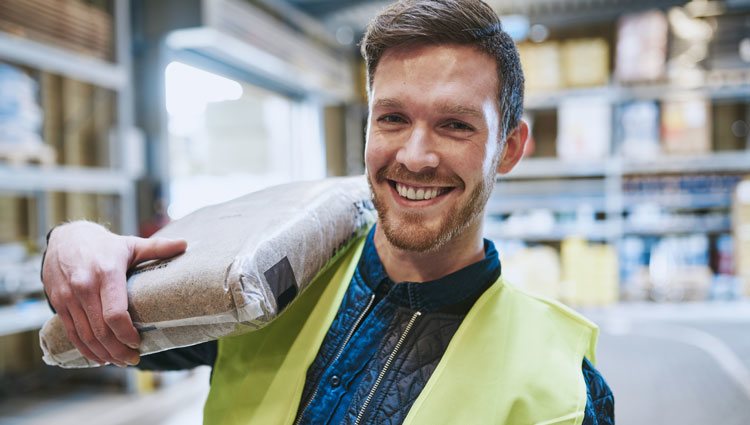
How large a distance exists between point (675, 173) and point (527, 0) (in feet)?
7.20

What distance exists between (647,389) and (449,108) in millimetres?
3093

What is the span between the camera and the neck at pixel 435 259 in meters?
1.15

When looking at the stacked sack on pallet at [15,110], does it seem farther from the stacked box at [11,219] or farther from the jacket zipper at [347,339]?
the jacket zipper at [347,339]

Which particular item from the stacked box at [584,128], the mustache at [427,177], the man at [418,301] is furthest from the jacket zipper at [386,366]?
the stacked box at [584,128]

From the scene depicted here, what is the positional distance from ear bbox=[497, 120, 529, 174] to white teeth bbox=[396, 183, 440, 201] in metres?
0.21

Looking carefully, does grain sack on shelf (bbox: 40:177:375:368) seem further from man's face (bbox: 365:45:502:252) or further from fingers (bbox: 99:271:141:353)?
man's face (bbox: 365:45:502:252)

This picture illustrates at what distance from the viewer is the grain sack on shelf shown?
901 millimetres

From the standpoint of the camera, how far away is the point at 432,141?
3.48 ft

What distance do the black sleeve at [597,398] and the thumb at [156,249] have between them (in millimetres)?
733

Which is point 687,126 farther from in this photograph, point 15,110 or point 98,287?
point 98,287

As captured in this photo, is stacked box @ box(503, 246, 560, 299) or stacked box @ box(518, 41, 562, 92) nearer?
stacked box @ box(503, 246, 560, 299)

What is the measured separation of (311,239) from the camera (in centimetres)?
108

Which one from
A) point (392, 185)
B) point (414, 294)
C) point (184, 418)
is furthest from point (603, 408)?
point (184, 418)

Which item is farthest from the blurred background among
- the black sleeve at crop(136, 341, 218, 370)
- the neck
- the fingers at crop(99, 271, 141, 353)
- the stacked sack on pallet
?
the neck
